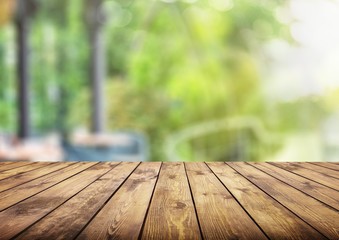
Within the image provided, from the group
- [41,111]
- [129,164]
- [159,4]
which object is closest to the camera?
[129,164]

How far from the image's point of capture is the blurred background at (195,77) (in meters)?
7.73

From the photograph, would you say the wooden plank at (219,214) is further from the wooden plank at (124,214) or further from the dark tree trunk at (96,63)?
the dark tree trunk at (96,63)

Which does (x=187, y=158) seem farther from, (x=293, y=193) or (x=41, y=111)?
(x=293, y=193)

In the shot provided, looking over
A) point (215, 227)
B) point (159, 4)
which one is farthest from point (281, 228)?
point (159, 4)

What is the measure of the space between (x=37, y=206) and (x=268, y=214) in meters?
0.61

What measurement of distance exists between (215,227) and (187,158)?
292 inches

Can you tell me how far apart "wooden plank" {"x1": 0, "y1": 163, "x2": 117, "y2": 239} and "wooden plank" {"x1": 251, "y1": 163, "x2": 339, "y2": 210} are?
2.39 ft

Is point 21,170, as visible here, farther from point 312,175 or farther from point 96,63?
point 96,63

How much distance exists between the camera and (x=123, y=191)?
1.30 metres

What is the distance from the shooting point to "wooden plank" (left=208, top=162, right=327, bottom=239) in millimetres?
861

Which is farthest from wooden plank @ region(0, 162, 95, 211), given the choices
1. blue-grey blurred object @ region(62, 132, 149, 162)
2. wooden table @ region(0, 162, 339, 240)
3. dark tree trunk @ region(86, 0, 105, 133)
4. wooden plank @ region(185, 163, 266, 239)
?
blue-grey blurred object @ region(62, 132, 149, 162)

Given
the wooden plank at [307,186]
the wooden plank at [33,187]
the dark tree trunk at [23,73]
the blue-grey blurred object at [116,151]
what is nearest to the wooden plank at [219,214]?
the wooden plank at [307,186]

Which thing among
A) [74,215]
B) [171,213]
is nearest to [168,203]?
[171,213]

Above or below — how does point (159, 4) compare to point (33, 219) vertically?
above
